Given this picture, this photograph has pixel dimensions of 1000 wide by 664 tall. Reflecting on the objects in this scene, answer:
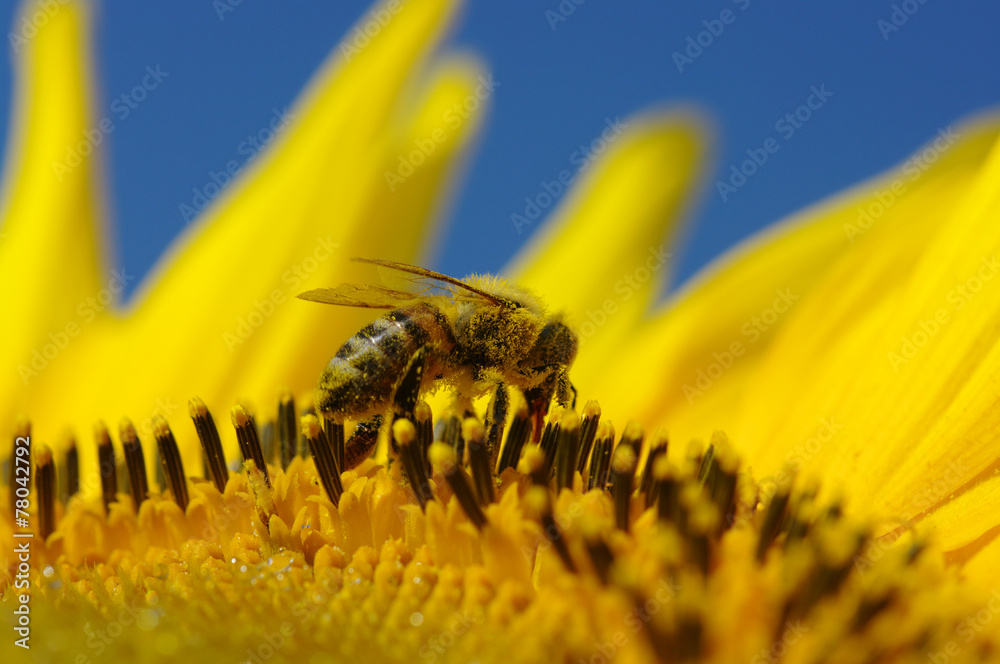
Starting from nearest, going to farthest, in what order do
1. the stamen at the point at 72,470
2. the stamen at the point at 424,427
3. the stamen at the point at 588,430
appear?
1. the stamen at the point at 424,427
2. the stamen at the point at 588,430
3. the stamen at the point at 72,470

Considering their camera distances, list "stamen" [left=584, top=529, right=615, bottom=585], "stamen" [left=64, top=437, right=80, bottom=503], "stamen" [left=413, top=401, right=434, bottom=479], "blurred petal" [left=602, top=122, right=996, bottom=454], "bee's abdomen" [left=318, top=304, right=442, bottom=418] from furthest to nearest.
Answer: "blurred petal" [left=602, top=122, right=996, bottom=454]
"stamen" [left=64, top=437, right=80, bottom=503]
"stamen" [left=413, top=401, right=434, bottom=479]
"bee's abdomen" [left=318, top=304, right=442, bottom=418]
"stamen" [left=584, top=529, right=615, bottom=585]

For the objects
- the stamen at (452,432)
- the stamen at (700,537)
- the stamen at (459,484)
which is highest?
the stamen at (452,432)

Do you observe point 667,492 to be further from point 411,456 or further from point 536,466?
point 411,456

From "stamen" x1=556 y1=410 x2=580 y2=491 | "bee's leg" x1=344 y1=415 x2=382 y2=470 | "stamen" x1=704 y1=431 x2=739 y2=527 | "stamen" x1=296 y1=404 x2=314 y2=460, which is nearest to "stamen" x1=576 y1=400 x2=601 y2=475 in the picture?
"stamen" x1=556 y1=410 x2=580 y2=491

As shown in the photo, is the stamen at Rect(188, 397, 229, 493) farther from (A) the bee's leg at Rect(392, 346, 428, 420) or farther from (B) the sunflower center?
(A) the bee's leg at Rect(392, 346, 428, 420)

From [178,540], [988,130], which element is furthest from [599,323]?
[178,540]

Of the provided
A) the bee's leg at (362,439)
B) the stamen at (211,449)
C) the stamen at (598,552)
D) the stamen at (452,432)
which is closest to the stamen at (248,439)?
the stamen at (211,449)

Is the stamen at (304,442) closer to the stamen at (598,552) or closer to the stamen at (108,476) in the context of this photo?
the stamen at (108,476)
